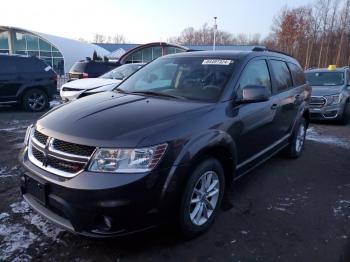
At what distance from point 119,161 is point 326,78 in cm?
991

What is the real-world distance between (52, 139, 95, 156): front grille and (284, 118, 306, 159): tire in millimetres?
4021

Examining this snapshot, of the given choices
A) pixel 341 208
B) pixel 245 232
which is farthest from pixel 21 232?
pixel 341 208

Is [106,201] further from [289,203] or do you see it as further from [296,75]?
[296,75]

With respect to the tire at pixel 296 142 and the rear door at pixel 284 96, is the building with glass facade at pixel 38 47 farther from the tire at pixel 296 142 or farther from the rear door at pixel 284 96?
the rear door at pixel 284 96

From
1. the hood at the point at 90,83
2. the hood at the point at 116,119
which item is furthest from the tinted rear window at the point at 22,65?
the hood at the point at 116,119

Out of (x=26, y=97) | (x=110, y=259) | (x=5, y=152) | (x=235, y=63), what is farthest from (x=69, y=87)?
(x=110, y=259)

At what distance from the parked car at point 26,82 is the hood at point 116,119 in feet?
27.0

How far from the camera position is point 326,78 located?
1092cm

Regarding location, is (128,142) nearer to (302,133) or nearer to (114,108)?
(114,108)

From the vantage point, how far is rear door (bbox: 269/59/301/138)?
4.81m

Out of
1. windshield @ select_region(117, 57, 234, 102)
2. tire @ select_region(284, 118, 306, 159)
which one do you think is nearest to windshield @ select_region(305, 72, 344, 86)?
tire @ select_region(284, 118, 306, 159)

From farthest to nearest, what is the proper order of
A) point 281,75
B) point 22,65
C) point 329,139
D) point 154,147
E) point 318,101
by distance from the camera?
1. point 22,65
2. point 318,101
3. point 329,139
4. point 281,75
5. point 154,147

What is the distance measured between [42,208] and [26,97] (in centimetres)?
916

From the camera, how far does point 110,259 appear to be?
3002mm
